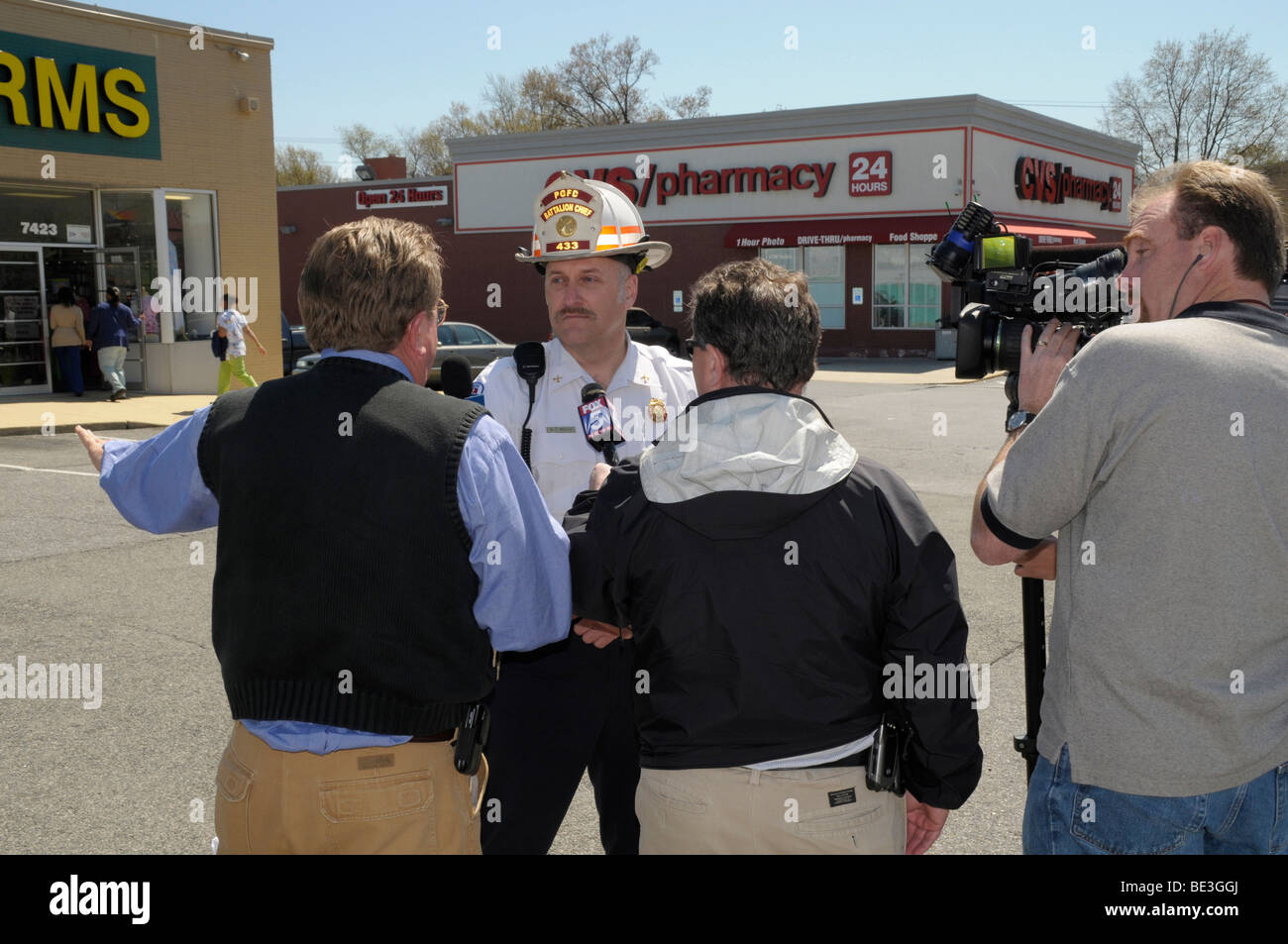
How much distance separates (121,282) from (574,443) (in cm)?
2002

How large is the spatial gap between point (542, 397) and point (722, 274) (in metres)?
1.18

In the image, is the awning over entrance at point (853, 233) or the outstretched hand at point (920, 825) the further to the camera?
the awning over entrance at point (853, 233)

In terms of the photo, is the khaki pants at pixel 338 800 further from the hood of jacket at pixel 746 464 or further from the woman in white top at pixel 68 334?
the woman in white top at pixel 68 334

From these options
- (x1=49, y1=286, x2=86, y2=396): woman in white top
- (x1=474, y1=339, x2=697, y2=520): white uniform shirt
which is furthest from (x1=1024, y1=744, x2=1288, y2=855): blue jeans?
(x1=49, y1=286, x2=86, y2=396): woman in white top

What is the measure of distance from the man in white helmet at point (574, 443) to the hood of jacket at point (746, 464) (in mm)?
882

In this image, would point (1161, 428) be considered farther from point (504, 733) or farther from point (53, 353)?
point (53, 353)

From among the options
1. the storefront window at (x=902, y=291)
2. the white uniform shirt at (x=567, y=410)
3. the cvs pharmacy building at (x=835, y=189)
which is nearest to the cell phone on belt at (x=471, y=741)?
the white uniform shirt at (x=567, y=410)

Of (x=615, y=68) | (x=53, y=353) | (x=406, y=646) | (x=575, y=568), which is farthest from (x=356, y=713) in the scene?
(x=615, y=68)

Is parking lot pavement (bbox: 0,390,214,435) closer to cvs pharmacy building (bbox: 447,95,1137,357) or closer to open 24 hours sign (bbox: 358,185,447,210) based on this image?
cvs pharmacy building (bbox: 447,95,1137,357)

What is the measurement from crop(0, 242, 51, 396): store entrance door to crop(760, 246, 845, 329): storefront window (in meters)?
19.7

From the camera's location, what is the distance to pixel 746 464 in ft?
7.13

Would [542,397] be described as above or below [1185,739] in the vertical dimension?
above

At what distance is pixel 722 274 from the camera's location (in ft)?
7.81

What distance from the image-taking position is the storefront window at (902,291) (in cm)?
3183
